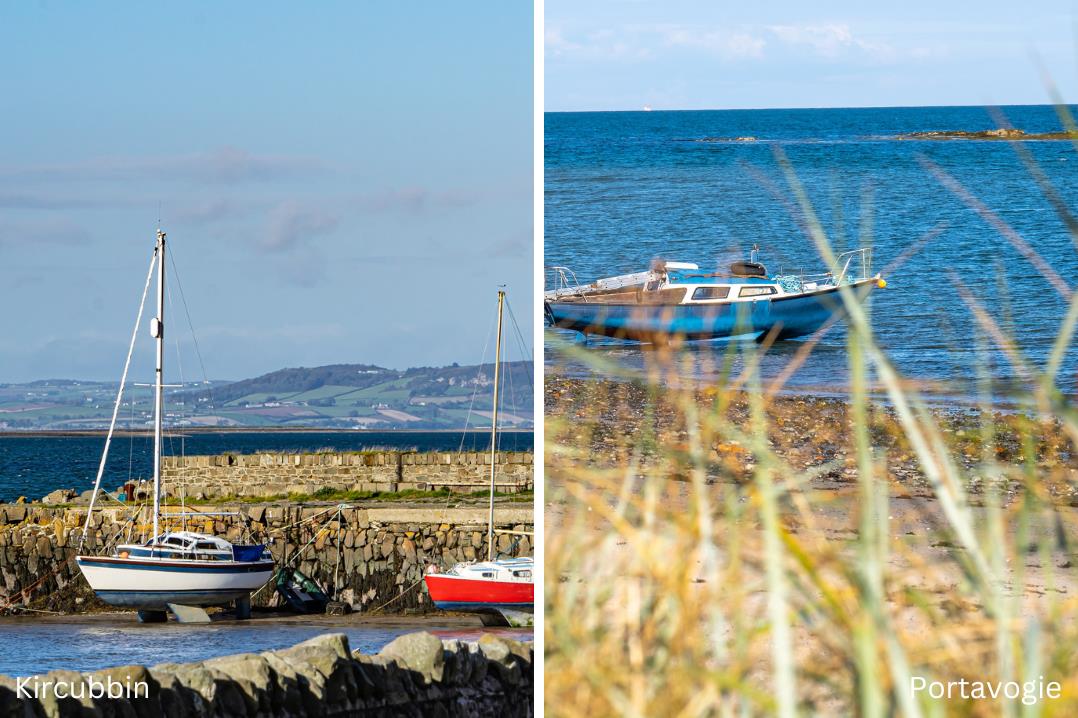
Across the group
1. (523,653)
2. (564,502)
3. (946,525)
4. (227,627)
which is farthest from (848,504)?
(227,627)

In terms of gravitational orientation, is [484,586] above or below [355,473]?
below

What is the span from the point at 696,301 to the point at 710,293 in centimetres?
14

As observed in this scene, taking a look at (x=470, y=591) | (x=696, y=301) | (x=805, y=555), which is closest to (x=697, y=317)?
(x=696, y=301)

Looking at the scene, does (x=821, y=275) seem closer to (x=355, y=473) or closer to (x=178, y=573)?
(x=178, y=573)

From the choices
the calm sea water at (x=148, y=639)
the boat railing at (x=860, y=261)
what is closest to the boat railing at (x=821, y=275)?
the boat railing at (x=860, y=261)

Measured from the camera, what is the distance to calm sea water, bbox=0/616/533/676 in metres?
11.4

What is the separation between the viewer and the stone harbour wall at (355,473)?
15.1m

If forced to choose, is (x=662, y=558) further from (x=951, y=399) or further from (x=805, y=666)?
(x=951, y=399)

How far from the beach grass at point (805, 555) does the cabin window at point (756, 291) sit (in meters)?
0.15

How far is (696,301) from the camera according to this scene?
2812mm

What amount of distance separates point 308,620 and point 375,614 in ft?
2.34

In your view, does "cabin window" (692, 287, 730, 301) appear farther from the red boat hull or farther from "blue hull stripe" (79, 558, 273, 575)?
"blue hull stripe" (79, 558, 273, 575)

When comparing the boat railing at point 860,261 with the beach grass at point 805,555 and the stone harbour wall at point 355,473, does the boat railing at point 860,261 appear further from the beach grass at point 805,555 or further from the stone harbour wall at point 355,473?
the stone harbour wall at point 355,473

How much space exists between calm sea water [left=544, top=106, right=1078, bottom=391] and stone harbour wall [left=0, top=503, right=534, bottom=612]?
1020 cm
